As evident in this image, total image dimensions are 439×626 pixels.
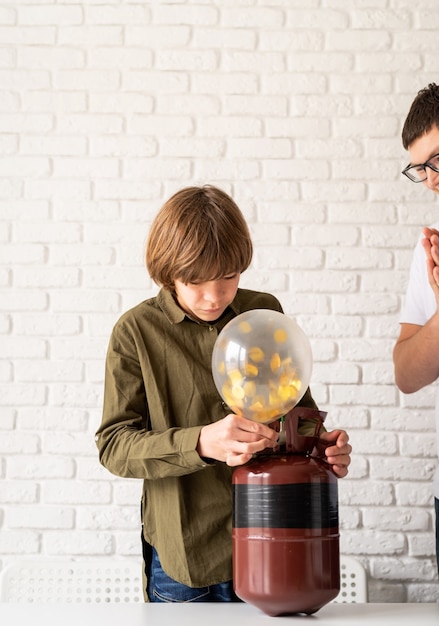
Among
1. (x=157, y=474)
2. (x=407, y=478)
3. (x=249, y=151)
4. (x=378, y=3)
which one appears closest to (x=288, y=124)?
(x=249, y=151)

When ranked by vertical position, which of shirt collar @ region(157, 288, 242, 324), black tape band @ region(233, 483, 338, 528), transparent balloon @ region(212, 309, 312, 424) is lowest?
black tape band @ region(233, 483, 338, 528)

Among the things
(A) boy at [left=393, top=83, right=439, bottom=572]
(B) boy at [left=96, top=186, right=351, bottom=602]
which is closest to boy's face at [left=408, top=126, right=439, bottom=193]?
(A) boy at [left=393, top=83, right=439, bottom=572]

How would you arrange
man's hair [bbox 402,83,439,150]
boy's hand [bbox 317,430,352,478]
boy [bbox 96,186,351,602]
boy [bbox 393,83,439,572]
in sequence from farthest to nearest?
man's hair [bbox 402,83,439,150], boy [bbox 393,83,439,572], boy [bbox 96,186,351,602], boy's hand [bbox 317,430,352,478]

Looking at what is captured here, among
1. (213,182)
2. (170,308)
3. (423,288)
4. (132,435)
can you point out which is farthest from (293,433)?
(213,182)

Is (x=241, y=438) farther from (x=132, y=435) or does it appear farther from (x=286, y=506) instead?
(x=132, y=435)

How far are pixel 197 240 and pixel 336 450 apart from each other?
1.39ft

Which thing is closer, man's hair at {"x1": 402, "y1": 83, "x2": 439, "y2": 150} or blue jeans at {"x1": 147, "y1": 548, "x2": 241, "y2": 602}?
blue jeans at {"x1": 147, "y1": 548, "x2": 241, "y2": 602}

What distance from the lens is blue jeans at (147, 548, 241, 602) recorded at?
136cm

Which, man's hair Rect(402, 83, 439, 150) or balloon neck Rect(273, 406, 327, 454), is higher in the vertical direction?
man's hair Rect(402, 83, 439, 150)

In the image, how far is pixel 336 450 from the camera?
1.24 meters

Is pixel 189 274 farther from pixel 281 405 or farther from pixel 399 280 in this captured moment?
pixel 399 280

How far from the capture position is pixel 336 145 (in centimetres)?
251

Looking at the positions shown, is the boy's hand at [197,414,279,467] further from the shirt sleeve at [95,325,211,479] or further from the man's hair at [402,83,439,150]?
the man's hair at [402,83,439,150]

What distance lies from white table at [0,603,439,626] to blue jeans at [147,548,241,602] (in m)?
0.09
